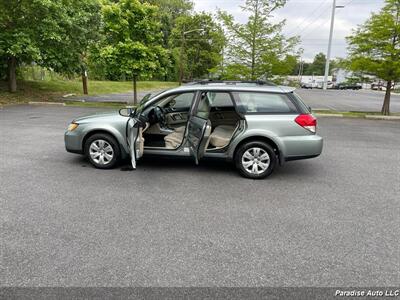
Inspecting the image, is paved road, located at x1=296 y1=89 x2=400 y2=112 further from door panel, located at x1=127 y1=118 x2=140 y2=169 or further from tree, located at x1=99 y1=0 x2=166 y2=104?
door panel, located at x1=127 y1=118 x2=140 y2=169

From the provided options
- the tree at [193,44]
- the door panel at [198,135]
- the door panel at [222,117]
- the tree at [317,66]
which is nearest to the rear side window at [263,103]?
the door panel at [198,135]

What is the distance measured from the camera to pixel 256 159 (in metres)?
4.99

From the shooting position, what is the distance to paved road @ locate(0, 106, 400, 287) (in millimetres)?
2607

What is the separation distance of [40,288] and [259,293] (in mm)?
1800

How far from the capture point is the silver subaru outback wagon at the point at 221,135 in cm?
489

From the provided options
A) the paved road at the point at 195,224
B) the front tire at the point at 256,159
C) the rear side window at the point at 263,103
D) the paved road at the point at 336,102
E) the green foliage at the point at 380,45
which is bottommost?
the paved road at the point at 195,224

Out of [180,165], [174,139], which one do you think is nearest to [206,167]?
[180,165]

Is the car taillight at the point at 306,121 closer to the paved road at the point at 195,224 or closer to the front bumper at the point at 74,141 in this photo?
the paved road at the point at 195,224

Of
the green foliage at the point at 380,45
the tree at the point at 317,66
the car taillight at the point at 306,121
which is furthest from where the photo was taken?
the tree at the point at 317,66

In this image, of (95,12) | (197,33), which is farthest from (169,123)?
(197,33)

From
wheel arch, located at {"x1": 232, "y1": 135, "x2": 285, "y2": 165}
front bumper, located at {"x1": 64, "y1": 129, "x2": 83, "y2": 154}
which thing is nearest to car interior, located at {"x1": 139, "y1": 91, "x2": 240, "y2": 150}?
wheel arch, located at {"x1": 232, "y1": 135, "x2": 285, "y2": 165}

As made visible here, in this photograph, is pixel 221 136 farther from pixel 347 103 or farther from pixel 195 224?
pixel 347 103

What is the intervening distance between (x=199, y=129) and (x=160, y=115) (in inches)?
48.6

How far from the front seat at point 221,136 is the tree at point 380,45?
9.70 meters
